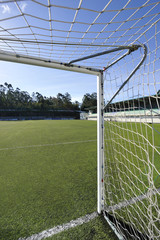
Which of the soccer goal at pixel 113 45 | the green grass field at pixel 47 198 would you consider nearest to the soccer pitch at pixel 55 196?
the green grass field at pixel 47 198

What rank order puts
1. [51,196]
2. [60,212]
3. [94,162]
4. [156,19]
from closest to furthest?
[156,19], [60,212], [51,196], [94,162]

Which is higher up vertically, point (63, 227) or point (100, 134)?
point (100, 134)

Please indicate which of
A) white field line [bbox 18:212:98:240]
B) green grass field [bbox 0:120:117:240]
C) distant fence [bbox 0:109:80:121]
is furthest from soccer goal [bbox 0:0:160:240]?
distant fence [bbox 0:109:80:121]

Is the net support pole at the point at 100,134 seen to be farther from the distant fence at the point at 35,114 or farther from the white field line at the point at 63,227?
the distant fence at the point at 35,114

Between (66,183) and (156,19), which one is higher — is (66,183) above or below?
below

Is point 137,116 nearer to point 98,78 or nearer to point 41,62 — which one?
point 98,78

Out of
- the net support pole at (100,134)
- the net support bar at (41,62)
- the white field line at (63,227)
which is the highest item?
the net support bar at (41,62)

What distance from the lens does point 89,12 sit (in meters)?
0.88

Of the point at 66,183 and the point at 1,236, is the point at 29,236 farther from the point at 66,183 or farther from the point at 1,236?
the point at 66,183

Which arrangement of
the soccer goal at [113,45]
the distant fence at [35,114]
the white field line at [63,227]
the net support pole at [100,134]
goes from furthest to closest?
1. the distant fence at [35,114]
2. the net support pole at [100,134]
3. the white field line at [63,227]
4. the soccer goal at [113,45]

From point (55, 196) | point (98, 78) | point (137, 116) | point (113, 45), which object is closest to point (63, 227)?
point (55, 196)

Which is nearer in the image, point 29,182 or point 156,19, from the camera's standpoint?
point 156,19

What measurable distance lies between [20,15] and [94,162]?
260cm

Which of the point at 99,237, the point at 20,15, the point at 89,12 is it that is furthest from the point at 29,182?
the point at 89,12
